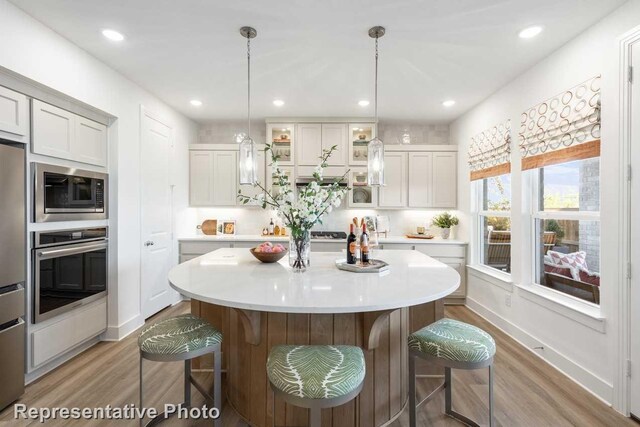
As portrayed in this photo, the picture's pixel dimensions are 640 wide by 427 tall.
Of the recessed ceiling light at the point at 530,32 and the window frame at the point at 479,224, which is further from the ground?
the recessed ceiling light at the point at 530,32

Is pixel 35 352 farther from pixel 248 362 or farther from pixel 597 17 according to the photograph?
pixel 597 17

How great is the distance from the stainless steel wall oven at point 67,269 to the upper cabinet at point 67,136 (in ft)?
2.04

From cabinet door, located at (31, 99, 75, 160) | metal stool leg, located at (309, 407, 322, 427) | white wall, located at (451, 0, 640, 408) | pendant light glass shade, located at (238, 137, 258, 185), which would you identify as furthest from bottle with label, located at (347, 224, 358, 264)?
cabinet door, located at (31, 99, 75, 160)

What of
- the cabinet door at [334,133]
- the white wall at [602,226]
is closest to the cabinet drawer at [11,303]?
the cabinet door at [334,133]

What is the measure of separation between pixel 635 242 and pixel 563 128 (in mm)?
990

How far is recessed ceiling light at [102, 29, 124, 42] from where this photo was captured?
2.40 metres

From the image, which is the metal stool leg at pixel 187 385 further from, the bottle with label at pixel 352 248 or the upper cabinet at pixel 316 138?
the upper cabinet at pixel 316 138

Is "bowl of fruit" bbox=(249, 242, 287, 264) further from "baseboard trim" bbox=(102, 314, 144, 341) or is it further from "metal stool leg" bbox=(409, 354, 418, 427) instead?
"baseboard trim" bbox=(102, 314, 144, 341)

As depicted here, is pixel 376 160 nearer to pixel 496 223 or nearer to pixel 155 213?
pixel 496 223

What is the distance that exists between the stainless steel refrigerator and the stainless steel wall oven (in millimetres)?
149

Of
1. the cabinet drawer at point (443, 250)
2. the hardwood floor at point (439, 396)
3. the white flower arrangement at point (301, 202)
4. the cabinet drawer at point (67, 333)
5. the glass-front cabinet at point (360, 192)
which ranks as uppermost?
the glass-front cabinet at point (360, 192)

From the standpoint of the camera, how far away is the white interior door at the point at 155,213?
11.5 feet

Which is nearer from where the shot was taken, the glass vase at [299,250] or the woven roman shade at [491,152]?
the glass vase at [299,250]

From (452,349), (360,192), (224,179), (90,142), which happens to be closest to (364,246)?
(452,349)
